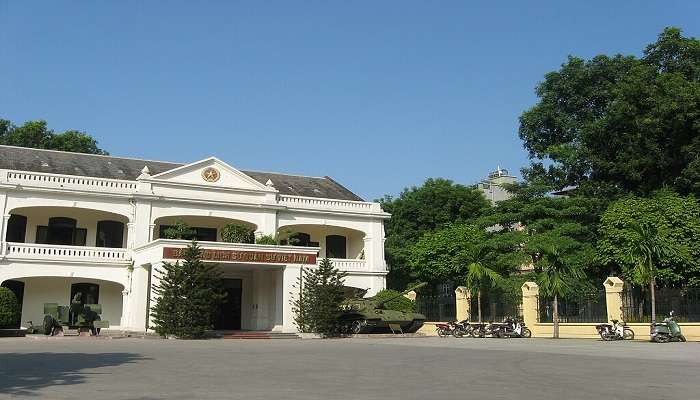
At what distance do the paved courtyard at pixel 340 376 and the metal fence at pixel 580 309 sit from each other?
11421mm

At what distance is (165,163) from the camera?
35281 millimetres

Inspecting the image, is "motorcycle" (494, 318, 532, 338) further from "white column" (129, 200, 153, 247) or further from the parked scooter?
"white column" (129, 200, 153, 247)

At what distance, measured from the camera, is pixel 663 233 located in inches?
1152

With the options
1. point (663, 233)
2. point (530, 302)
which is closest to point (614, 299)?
point (530, 302)

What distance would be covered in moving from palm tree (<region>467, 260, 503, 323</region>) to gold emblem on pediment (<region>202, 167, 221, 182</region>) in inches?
492

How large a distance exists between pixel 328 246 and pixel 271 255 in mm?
9155

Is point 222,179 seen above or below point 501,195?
below

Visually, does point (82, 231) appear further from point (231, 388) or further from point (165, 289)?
point (231, 388)

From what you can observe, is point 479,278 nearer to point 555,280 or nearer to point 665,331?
point 555,280

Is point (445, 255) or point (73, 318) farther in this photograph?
point (445, 255)

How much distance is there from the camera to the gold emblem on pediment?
3170cm

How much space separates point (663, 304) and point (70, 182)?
81.5 feet

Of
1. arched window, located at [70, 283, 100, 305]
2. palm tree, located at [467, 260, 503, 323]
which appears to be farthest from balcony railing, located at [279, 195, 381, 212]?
arched window, located at [70, 283, 100, 305]

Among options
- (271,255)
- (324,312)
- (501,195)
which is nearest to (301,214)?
(271,255)
